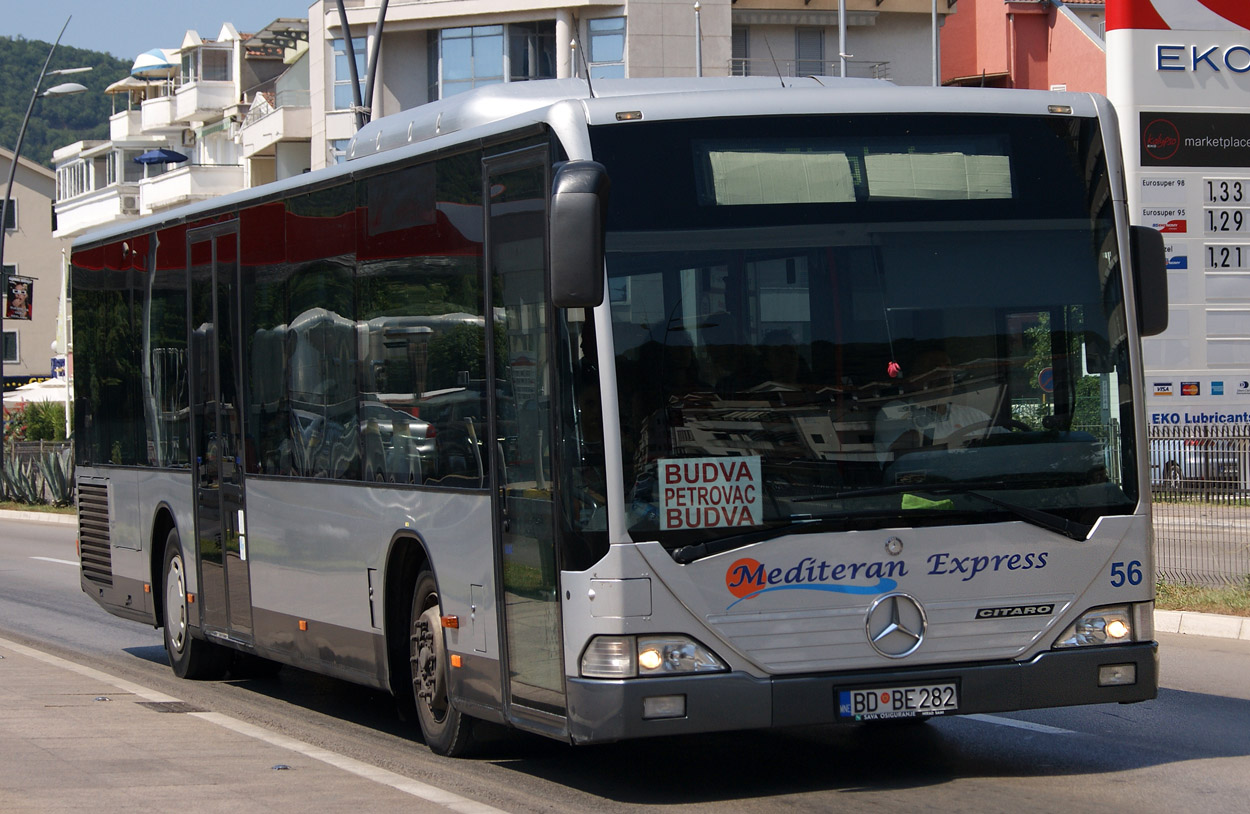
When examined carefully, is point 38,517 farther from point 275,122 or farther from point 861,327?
point 861,327

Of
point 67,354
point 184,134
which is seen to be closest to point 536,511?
point 67,354

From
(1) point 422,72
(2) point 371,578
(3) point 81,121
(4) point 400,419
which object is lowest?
(2) point 371,578

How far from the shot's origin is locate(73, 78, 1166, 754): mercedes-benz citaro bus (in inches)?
286

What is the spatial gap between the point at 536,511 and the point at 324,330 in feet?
10.3

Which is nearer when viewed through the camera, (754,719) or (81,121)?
(754,719)

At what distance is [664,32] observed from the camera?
169 ft

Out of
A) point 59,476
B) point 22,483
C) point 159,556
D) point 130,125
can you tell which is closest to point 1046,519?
point 159,556

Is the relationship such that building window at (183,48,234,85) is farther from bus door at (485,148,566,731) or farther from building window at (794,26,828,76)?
bus door at (485,148,566,731)

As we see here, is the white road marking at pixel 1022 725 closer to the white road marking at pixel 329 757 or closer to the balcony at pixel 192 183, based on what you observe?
the white road marking at pixel 329 757

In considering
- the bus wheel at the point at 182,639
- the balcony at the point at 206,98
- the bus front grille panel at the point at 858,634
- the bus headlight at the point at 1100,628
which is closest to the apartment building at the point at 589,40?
the balcony at the point at 206,98

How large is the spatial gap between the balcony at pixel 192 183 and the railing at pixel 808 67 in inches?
888

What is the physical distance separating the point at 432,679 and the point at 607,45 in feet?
146

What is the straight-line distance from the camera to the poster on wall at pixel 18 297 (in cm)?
4412

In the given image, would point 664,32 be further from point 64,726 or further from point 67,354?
point 64,726
